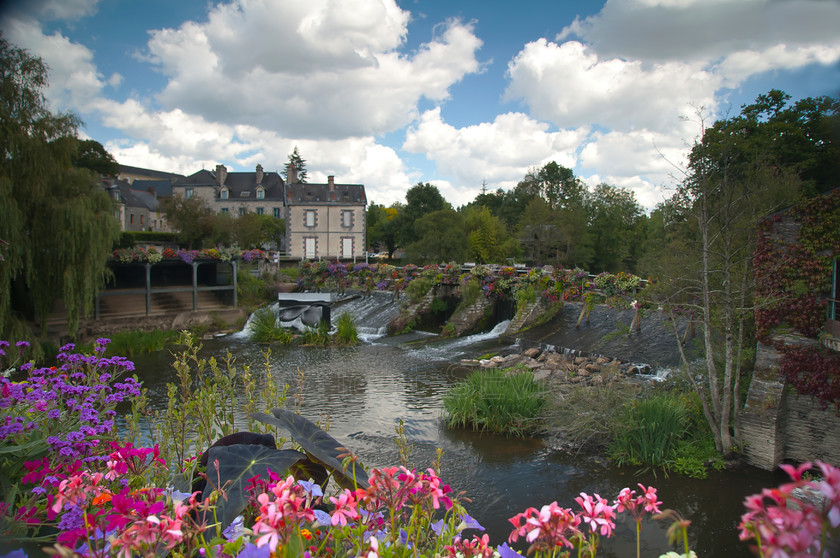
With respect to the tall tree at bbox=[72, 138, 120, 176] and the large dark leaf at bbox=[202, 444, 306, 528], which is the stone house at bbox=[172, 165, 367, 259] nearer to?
the tall tree at bbox=[72, 138, 120, 176]

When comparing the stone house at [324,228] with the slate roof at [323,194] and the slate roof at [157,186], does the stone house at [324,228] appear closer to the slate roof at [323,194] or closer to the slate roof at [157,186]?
the slate roof at [323,194]

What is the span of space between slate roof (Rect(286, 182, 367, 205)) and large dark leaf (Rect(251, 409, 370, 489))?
43.3 metres

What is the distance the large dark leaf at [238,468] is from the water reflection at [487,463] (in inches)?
130

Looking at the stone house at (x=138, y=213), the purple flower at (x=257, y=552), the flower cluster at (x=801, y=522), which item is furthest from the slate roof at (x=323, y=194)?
the flower cluster at (x=801, y=522)

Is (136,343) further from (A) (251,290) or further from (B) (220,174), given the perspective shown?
(B) (220,174)

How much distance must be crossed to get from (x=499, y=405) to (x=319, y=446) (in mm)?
6651

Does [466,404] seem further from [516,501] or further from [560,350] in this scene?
[560,350]

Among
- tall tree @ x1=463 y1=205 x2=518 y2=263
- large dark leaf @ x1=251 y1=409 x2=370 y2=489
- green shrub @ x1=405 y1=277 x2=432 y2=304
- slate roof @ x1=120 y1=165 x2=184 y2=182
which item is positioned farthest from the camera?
slate roof @ x1=120 y1=165 x2=184 y2=182

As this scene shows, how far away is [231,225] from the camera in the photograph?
3659 cm

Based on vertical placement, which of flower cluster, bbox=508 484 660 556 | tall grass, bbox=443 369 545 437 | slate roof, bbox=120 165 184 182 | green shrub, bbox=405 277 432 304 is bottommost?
tall grass, bbox=443 369 545 437

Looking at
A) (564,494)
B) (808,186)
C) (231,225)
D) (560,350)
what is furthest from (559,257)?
(564,494)

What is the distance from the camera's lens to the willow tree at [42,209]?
1133cm

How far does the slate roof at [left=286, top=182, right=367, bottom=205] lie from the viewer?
1761 inches

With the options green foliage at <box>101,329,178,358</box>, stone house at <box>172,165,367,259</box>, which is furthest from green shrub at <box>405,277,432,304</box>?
stone house at <box>172,165,367,259</box>
